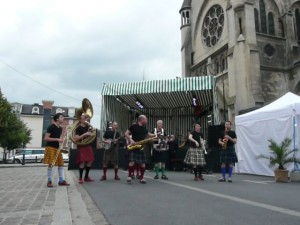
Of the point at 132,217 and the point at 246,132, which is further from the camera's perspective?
the point at 246,132

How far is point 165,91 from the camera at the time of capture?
20.1 m

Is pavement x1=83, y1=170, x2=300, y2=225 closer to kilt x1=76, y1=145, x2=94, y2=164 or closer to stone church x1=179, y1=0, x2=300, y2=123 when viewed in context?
kilt x1=76, y1=145, x2=94, y2=164

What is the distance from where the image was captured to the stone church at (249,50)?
24766 millimetres

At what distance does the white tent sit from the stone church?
1055cm

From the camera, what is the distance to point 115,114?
22.7 metres

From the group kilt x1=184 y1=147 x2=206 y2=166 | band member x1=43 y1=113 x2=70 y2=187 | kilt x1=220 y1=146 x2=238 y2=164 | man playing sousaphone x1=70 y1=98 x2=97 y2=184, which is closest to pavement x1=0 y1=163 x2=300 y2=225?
band member x1=43 y1=113 x2=70 y2=187

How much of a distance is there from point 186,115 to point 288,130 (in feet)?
50.5

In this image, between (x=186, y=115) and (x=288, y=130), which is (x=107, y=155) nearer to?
(x=288, y=130)

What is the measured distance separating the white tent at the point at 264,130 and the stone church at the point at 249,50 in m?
10.5

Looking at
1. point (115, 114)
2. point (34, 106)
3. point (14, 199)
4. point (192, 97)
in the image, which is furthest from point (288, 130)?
point (34, 106)

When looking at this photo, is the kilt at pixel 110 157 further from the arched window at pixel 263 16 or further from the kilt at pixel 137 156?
the arched window at pixel 263 16

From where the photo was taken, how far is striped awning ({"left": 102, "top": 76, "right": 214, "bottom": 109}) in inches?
763

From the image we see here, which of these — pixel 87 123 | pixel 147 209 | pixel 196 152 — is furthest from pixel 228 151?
pixel 147 209

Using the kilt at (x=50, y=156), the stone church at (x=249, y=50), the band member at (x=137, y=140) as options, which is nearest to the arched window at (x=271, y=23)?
the stone church at (x=249, y=50)
